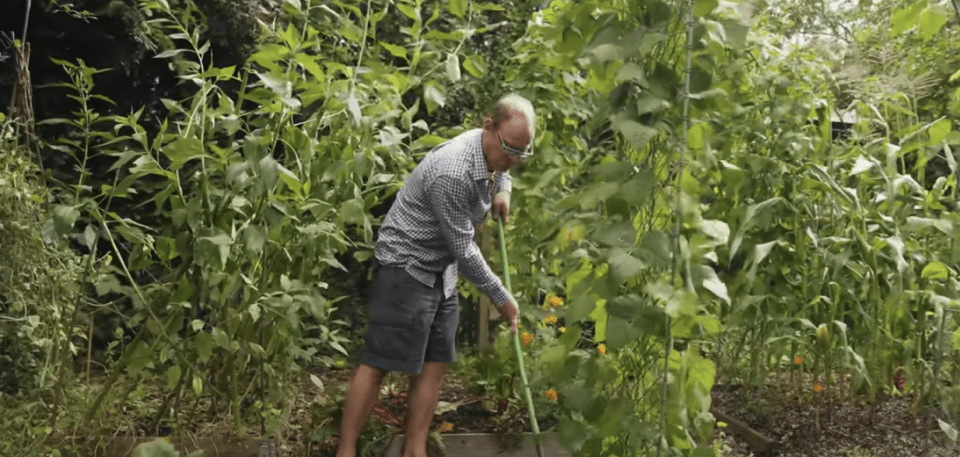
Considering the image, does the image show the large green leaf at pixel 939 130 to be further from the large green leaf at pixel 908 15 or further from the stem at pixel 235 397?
the stem at pixel 235 397

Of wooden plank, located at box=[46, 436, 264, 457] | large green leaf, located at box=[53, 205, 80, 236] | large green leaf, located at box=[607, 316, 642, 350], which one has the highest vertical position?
large green leaf, located at box=[607, 316, 642, 350]

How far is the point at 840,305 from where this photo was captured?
147 inches

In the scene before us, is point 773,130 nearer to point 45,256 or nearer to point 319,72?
point 319,72

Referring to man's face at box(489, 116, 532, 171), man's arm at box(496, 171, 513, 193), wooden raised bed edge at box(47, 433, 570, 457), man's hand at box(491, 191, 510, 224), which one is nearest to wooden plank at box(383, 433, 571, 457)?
wooden raised bed edge at box(47, 433, 570, 457)

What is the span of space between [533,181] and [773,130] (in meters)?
0.94

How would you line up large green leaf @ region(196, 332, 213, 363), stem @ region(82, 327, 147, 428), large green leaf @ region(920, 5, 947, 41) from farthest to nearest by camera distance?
stem @ region(82, 327, 147, 428), large green leaf @ region(196, 332, 213, 363), large green leaf @ region(920, 5, 947, 41)

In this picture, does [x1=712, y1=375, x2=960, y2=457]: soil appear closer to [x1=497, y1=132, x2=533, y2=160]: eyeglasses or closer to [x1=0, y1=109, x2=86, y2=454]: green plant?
[x1=497, y1=132, x2=533, y2=160]: eyeglasses

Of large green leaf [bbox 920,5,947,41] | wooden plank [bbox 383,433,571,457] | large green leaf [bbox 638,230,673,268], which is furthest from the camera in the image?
wooden plank [bbox 383,433,571,457]

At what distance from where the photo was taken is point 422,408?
130 inches

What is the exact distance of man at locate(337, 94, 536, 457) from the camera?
3076mm

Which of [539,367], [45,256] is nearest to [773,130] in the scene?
[539,367]

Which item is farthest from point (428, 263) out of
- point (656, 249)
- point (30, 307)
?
point (30, 307)

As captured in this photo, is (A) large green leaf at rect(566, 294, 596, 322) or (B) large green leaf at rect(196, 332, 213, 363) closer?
(A) large green leaf at rect(566, 294, 596, 322)

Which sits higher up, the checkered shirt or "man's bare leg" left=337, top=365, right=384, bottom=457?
the checkered shirt
